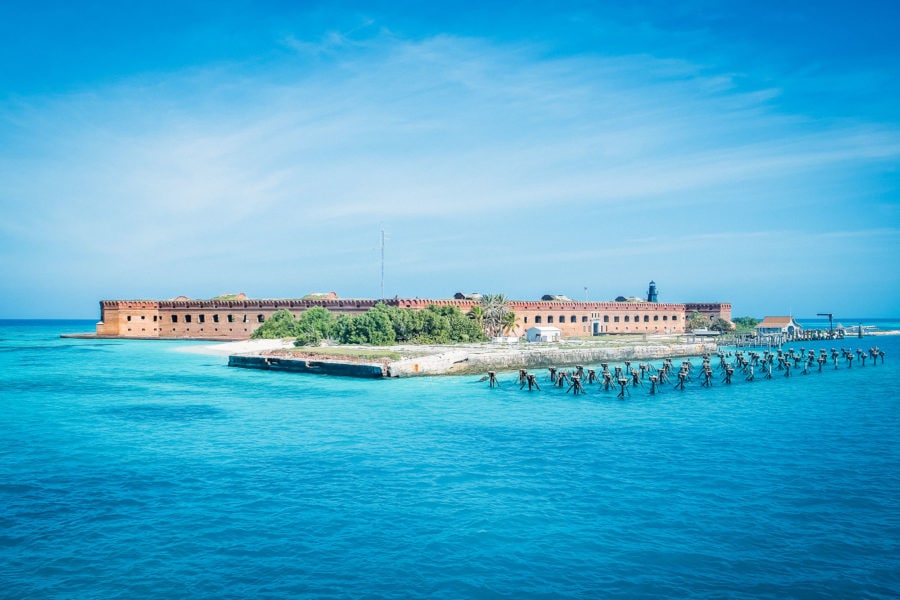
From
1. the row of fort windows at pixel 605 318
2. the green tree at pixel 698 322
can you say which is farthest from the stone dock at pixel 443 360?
the green tree at pixel 698 322

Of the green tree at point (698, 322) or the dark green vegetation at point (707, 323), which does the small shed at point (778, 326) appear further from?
the green tree at point (698, 322)

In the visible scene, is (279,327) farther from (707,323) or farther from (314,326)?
(707,323)

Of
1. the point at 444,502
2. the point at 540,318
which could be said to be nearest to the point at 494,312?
the point at 540,318

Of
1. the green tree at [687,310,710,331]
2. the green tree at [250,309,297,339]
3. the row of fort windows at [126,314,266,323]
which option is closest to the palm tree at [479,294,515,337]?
the green tree at [250,309,297,339]

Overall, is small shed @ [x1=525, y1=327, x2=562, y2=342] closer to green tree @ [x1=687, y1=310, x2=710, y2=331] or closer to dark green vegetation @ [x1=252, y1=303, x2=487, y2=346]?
dark green vegetation @ [x1=252, y1=303, x2=487, y2=346]

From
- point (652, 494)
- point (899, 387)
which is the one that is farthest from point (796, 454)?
point (899, 387)

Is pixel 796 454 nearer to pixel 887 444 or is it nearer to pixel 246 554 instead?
pixel 887 444
